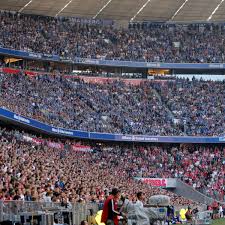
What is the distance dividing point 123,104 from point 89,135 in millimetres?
6729

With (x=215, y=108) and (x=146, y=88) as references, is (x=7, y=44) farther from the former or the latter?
(x=215, y=108)

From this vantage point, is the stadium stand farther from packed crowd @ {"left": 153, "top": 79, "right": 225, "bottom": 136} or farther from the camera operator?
the camera operator

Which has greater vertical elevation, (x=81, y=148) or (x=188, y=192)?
(x=81, y=148)

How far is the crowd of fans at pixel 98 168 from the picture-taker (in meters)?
24.6

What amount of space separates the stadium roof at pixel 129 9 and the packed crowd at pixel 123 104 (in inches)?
259

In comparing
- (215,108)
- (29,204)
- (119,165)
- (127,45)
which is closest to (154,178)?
(119,165)

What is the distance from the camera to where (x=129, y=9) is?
201 feet

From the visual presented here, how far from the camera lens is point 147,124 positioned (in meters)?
54.2

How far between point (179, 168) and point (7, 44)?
16133 millimetres

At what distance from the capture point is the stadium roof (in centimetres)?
5756

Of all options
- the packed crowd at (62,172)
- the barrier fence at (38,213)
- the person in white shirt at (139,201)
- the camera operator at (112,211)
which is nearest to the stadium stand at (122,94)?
the packed crowd at (62,172)

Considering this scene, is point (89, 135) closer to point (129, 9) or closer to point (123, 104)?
point (123, 104)

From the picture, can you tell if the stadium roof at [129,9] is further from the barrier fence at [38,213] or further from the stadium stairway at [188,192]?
the barrier fence at [38,213]

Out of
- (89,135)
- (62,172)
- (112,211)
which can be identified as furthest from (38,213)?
(89,135)
